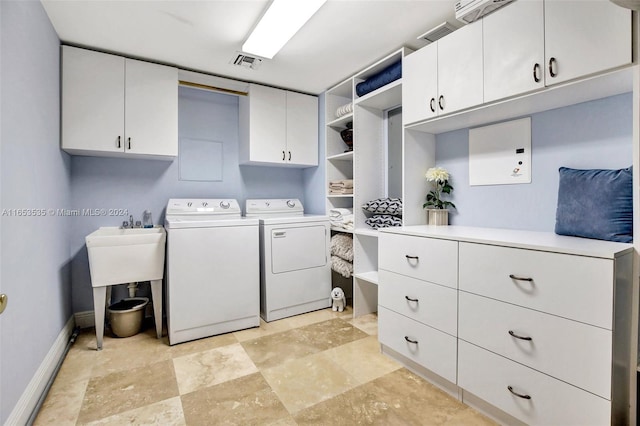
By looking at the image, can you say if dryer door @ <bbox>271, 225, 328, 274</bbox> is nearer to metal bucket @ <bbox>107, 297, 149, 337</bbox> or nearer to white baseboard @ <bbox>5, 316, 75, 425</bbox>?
metal bucket @ <bbox>107, 297, 149, 337</bbox>

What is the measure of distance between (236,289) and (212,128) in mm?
1655

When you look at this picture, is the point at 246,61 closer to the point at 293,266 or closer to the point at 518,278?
the point at 293,266

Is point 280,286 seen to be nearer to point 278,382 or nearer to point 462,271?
point 278,382

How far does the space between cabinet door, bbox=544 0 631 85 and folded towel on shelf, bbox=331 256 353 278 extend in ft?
6.61

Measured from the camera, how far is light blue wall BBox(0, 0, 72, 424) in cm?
136

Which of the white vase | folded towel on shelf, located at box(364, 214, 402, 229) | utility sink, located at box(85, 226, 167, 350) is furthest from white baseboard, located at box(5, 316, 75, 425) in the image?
the white vase

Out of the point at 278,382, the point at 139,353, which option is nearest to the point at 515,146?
the point at 278,382

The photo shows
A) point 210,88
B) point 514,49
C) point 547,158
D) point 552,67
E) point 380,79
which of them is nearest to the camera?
point 552,67

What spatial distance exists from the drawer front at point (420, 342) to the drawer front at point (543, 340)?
140 mm

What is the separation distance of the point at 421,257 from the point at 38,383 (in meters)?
2.22

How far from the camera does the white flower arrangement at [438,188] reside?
7.43 feet

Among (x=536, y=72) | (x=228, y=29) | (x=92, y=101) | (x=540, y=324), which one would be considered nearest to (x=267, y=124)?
(x=228, y=29)

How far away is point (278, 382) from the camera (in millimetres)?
1826

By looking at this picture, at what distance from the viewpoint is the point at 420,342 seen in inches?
72.1
